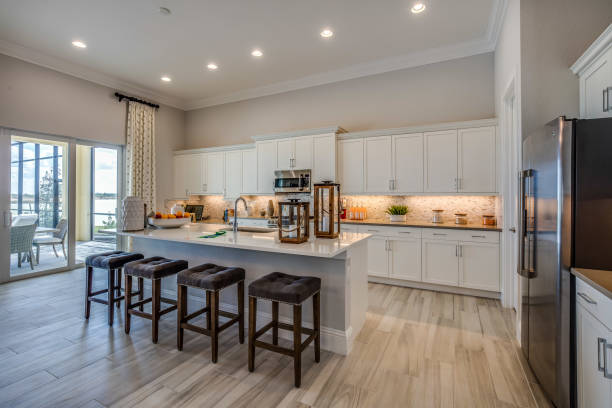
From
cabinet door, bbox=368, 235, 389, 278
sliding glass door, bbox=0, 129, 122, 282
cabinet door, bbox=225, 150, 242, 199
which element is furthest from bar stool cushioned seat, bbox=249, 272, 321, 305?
cabinet door, bbox=225, 150, 242, 199

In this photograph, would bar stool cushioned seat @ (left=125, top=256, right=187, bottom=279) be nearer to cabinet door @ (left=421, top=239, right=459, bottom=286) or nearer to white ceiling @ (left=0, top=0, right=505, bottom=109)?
white ceiling @ (left=0, top=0, right=505, bottom=109)

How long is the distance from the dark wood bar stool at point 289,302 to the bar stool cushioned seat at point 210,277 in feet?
1.05

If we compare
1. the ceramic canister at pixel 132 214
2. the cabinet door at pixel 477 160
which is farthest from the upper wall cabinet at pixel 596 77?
the ceramic canister at pixel 132 214

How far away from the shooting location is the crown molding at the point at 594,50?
6.24ft

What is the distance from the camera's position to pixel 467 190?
4027mm

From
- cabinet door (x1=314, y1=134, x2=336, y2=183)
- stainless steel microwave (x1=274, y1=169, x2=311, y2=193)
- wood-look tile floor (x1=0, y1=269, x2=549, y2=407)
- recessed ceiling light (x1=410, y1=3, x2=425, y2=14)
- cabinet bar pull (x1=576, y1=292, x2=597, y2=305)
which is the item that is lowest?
wood-look tile floor (x1=0, y1=269, x2=549, y2=407)

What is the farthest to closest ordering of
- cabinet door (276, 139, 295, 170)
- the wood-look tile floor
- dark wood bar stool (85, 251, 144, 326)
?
cabinet door (276, 139, 295, 170) < dark wood bar stool (85, 251, 144, 326) < the wood-look tile floor

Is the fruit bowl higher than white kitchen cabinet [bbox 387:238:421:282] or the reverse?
higher

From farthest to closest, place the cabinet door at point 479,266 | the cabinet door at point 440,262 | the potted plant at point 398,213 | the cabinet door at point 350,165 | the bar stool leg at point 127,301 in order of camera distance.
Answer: the cabinet door at point 350,165 < the potted plant at point 398,213 < the cabinet door at point 440,262 < the cabinet door at point 479,266 < the bar stool leg at point 127,301

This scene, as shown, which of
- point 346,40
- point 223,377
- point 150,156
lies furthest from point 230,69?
point 223,377

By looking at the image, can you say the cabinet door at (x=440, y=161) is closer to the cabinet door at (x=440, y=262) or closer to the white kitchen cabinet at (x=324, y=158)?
the cabinet door at (x=440, y=262)

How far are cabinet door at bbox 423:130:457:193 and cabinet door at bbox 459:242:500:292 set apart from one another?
0.85 metres

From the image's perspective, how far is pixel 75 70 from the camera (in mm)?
4867

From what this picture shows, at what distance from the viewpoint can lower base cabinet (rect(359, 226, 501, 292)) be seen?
A: 3715 millimetres
